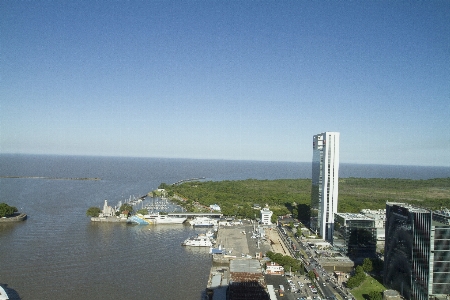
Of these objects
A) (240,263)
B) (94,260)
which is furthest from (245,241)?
(94,260)

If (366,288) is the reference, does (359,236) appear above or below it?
above

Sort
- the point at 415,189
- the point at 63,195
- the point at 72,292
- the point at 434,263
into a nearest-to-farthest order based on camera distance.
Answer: the point at 434,263, the point at 72,292, the point at 63,195, the point at 415,189

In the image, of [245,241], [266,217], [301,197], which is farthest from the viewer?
[301,197]

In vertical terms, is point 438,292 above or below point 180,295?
above

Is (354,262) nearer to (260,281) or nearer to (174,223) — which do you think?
(260,281)

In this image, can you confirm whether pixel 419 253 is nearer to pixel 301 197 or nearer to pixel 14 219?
pixel 14 219

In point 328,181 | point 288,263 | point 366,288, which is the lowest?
point 366,288

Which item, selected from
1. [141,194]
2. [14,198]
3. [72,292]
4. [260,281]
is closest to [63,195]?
[14,198]

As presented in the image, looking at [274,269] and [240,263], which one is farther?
[274,269]

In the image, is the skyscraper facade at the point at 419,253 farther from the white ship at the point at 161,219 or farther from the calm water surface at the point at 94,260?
the white ship at the point at 161,219
